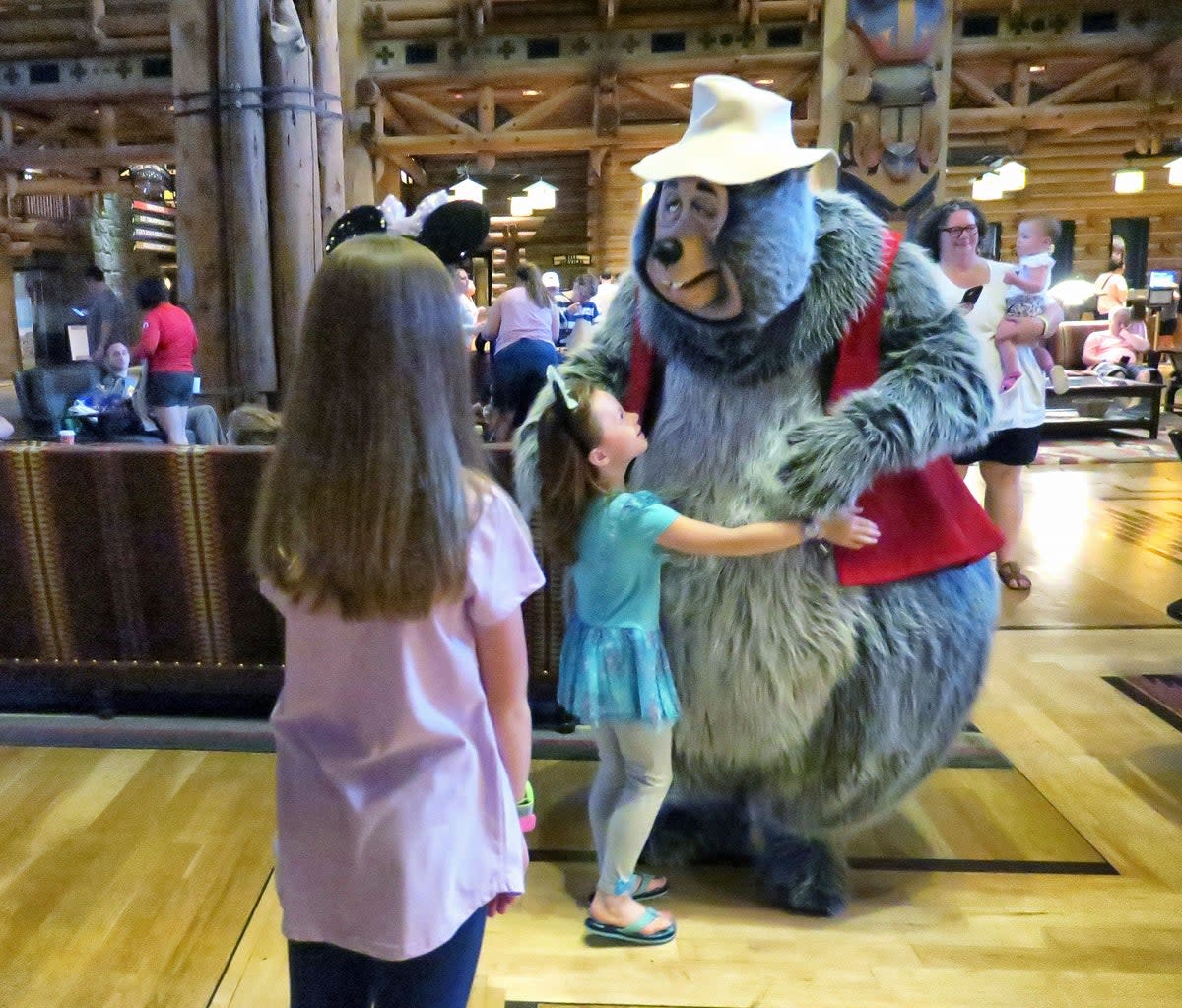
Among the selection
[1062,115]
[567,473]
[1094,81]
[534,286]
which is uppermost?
[1094,81]

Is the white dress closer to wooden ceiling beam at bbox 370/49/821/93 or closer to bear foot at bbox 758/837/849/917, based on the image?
bear foot at bbox 758/837/849/917

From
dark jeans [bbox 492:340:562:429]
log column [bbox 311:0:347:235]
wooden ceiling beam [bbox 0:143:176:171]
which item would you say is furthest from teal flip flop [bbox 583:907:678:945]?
wooden ceiling beam [bbox 0:143:176:171]

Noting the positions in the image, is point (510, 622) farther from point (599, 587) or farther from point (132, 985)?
point (132, 985)

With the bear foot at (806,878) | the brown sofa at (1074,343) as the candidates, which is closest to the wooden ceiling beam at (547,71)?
the brown sofa at (1074,343)

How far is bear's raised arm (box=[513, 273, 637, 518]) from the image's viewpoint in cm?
201

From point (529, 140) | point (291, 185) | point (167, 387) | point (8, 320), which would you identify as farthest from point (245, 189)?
point (8, 320)

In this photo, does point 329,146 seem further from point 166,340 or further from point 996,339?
point 996,339

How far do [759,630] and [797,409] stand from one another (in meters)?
0.38

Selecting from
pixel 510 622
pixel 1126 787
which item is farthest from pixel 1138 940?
pixel 510 622

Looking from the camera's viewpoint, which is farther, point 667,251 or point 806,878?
point 806,878

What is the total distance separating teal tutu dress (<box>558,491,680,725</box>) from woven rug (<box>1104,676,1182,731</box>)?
1.86 m

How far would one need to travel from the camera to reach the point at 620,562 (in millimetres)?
1656

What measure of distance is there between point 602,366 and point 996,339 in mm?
2131

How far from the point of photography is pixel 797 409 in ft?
5.88
